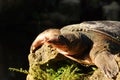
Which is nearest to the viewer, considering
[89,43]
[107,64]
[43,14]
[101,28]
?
[107,64]

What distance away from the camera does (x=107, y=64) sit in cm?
209

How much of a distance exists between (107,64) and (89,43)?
0.24 m

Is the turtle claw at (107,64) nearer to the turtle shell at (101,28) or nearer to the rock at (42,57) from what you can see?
the turtle shell at (101,28)

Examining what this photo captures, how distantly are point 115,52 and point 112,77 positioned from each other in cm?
22

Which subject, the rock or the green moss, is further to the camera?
the rock

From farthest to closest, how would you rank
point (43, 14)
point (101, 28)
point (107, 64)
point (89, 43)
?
point (43, 14) < point (101, 28) < point (89, 43) < point (107, 64)

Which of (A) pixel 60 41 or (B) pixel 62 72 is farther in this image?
(B) pixel 62 72

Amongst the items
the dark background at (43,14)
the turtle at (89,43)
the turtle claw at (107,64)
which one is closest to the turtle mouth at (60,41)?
the turtle at (89,43)

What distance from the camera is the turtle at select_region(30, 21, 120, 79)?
210 cm

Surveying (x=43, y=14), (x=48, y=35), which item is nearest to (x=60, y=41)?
(x=48, y=35)

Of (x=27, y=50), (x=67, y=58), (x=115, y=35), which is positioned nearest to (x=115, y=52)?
(x=115, y=35)

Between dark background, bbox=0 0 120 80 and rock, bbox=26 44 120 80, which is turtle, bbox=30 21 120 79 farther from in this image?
dark background, bbox=0 0 120 80

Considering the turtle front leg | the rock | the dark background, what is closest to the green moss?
the rock

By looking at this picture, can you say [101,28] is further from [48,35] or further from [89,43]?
[48,35]
